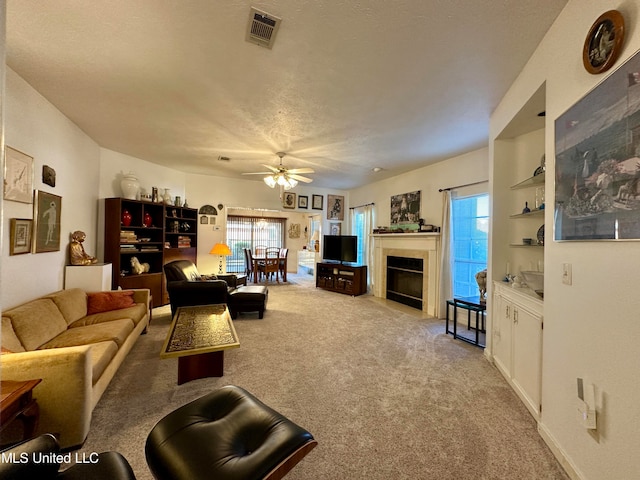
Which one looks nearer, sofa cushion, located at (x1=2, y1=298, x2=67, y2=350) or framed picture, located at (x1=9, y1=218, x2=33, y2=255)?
sofa cushion, located at (x1=2, y1=298, x2=67, y2=350)

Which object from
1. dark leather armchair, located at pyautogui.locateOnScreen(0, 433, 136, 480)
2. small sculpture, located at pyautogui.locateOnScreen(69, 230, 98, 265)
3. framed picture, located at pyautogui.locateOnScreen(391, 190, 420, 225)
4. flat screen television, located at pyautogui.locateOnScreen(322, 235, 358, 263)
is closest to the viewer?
dark leather armchair, located at pyautogui.locateOnScreen(0, 433, 136, 480)

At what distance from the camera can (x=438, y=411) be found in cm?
203

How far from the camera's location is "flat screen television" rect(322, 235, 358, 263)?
6324 millimetres

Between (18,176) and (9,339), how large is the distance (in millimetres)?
1422

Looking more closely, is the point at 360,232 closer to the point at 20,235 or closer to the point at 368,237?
the point at 368,237

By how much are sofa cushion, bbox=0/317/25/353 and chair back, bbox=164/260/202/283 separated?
6.38 ft

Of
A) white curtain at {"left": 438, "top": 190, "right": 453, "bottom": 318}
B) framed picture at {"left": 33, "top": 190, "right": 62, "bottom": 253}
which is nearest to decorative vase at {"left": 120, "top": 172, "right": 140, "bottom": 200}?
framed picture at {"left": 33, "top": 190, "right": 62, "bottom": 253}

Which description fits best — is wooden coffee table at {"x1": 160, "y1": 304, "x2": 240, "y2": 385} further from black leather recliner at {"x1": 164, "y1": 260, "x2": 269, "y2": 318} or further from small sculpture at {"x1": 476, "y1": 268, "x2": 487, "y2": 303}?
small sculpture at {"x1": 476, "y1": 268, "x2": 487, "y2": 303}

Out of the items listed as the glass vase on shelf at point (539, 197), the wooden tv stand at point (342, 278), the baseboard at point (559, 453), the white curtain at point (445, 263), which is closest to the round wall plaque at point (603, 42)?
the glass vase on shelf at point (539, 197)

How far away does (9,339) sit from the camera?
1.96 metres

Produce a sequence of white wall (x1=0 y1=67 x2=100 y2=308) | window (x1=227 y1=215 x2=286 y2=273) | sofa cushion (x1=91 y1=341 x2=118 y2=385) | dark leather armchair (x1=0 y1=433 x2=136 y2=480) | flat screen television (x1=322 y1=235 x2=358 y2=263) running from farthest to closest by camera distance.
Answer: window (x1=227 y1=215 x2=286 y2=273) < flat screen television (x1=322 y1=235 x2=358 y2=263) < white wall (x1=0 y1=67 x2=100 y2=308) < sofa cushion (x1=91 y1=341 x2=118 y2=385) < dark leather armchair (x1=0 y1=433 x2=136 y2=480)

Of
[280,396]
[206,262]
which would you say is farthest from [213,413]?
[206,262]

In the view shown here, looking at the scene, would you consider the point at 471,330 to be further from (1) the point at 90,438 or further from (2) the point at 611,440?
(1) the point at 90,438

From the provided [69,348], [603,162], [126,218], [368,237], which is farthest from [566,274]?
[126,218]
